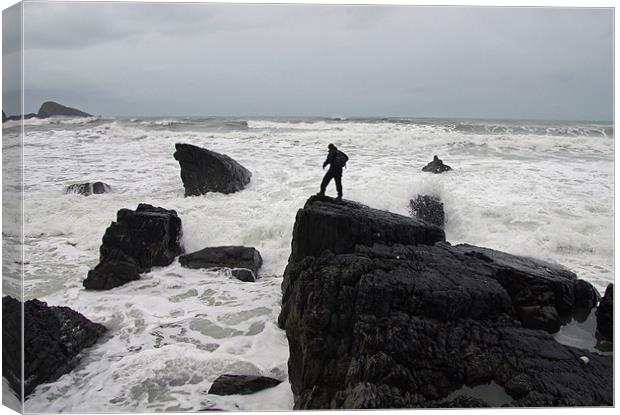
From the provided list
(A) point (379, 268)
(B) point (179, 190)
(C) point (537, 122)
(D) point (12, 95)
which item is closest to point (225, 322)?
(A) point (379, 268)

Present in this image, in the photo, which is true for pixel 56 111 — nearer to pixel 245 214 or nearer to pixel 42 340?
pixel 42 340

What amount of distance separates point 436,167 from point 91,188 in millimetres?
5719

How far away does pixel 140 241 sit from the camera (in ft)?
20.6

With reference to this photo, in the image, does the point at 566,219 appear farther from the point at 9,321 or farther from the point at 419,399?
the point at 9,321

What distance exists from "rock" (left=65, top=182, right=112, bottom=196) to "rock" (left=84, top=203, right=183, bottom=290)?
1.34 metres

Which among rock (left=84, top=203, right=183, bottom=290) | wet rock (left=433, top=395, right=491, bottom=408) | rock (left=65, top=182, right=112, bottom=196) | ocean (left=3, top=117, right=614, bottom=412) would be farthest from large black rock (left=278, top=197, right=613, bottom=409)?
rock (left=65, top=182, right=112, bottom=196)

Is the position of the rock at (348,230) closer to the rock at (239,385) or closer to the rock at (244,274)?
the rock at (244,274)

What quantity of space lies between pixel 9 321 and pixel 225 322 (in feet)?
6.81

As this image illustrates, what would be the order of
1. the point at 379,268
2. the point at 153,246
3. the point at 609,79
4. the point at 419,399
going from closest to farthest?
the point at 419,399
the point at 379,268
the point at 609,79
the point at 153,246

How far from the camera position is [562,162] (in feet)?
19.0

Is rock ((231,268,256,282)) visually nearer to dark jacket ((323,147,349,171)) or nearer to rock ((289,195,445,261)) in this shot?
rock ((289,195,445,261))

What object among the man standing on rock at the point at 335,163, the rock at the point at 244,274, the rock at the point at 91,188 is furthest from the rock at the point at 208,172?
the man standing on rock at the point at 335,163

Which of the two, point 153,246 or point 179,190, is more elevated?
point 179,190

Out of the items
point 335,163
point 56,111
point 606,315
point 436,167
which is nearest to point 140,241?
point 56,111
